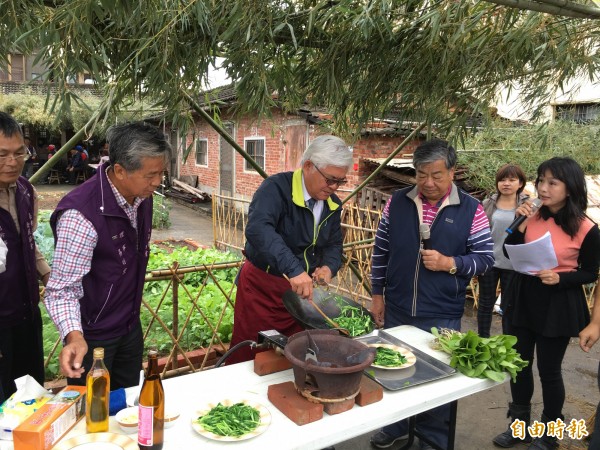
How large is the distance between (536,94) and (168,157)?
2.16m

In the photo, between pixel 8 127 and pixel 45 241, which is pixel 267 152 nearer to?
pixel 45 241

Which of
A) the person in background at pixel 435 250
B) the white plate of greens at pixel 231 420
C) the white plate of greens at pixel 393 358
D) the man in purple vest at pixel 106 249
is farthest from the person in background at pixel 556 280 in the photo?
the man in purple vest at pixel 106 249

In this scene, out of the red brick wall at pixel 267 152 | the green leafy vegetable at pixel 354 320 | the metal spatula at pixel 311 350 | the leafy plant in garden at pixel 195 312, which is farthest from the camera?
the red brick wall at pixel 267 152

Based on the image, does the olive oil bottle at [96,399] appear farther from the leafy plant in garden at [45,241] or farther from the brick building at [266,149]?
the brick building at [266,149]

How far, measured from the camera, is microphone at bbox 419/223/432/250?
2699 millimetres

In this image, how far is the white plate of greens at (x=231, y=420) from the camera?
161 centimetres

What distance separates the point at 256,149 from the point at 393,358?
11184 mm

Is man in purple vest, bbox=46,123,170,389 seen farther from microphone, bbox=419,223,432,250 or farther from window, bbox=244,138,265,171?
window, bbox=244,138,265,171

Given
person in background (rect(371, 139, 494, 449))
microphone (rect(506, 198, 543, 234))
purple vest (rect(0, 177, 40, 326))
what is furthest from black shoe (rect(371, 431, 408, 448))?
purple vest (rect(0, 177, 40, 326))

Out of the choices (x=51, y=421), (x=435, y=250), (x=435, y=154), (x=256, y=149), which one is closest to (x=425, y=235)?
(x=435, y=250)

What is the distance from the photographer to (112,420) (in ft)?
5.67

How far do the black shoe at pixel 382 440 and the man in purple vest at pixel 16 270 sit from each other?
2.10 meters

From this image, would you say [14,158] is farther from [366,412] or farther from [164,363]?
[164,363]

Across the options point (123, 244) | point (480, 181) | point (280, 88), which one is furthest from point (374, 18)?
point (480, 181)
